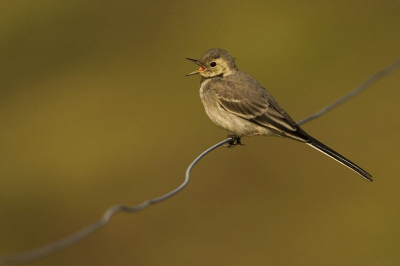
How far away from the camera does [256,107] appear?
7.89m

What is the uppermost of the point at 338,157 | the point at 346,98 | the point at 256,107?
the point at 256,107

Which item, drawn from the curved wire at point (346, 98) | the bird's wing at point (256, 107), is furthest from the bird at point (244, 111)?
the curved wire at point (346, 98)

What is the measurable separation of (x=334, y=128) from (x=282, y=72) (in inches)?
138

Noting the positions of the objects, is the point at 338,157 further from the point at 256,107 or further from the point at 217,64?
the point at 217,64

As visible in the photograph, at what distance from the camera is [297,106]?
16.1 meters

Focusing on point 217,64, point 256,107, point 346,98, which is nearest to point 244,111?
point 256,107

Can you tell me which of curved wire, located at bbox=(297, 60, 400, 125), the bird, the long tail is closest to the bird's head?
the bird

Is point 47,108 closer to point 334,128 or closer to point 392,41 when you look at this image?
point 334,128

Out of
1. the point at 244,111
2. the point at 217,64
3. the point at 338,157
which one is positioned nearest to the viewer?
the point at 338,157

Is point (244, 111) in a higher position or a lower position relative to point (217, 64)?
lower

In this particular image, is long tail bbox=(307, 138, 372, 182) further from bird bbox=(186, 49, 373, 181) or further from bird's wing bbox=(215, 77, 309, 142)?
bird's wing bbox=(215, 77, 309, 142)

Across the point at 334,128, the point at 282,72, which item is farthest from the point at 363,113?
the point at 282,72

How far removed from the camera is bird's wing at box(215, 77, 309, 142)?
7648 mm

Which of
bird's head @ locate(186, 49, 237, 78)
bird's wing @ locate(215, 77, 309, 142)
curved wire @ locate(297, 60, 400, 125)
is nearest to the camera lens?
curved wire @ locate(297, 60, 400, 125)
